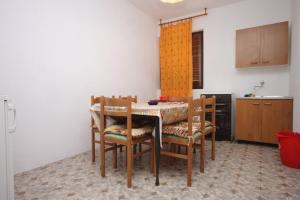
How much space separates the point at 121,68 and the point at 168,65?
132cm

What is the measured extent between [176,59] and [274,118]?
226 centimetres

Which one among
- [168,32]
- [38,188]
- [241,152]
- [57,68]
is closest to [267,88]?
[241,152]

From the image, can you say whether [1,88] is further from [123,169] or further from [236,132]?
[236,132]

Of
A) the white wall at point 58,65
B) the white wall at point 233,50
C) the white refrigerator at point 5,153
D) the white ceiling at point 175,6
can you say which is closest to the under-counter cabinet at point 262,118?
the white wall at point 233,50

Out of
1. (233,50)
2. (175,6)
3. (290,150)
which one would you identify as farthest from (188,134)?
(175,6)

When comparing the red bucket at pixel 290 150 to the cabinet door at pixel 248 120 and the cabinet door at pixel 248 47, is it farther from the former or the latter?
the cabinet door at pixel 248 47

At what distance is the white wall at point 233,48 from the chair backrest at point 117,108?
2.69 metres

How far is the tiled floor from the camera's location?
1.66m

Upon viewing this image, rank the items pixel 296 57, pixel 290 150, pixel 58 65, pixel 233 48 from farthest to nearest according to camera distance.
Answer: pixel 233 48
pixel 296 57
pixel 58 65
pixel 290 150

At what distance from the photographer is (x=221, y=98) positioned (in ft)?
11.6

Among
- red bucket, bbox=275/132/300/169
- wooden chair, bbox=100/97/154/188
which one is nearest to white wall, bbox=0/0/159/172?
wooden chair, bbox=100/97/154/188

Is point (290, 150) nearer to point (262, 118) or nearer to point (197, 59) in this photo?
point (262, 118)

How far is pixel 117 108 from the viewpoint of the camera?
75.4 inches

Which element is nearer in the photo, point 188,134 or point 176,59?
point 188,134
